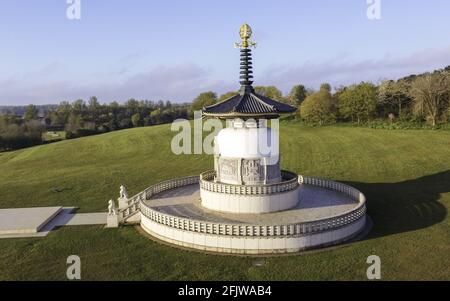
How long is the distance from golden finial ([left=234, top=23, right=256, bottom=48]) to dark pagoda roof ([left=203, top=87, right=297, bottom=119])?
3.03 m

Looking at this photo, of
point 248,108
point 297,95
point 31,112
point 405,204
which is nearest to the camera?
point 248,108

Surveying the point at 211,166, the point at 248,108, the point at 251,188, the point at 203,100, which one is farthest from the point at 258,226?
the point at 203,100

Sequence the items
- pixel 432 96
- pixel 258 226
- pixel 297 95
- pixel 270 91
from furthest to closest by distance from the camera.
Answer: pixel 270 91
pixel 297 95
pixel 432 96
pixel 258 226

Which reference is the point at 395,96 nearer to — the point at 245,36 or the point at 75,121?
the point at 245,36

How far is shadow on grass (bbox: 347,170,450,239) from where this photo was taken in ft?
75.8

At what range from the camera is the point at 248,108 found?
78.5 feet

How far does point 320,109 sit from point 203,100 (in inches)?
1609

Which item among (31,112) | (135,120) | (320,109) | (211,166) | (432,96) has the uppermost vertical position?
(432,96)

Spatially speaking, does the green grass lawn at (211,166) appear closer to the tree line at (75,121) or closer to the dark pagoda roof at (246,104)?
the dark pagoda roof at (246,104)

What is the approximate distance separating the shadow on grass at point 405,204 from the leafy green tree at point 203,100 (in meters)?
73.8

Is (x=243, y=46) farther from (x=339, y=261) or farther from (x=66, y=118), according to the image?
(x=66, y=118)

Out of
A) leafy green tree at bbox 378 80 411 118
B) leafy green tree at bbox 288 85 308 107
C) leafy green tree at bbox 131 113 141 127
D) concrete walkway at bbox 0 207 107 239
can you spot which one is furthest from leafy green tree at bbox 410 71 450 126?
leafy green tree at bbox 131 113 141 127

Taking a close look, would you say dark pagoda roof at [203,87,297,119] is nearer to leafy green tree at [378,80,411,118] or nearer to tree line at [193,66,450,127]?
tree line at [193,66,450,127]

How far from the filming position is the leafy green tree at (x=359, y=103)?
240ft
